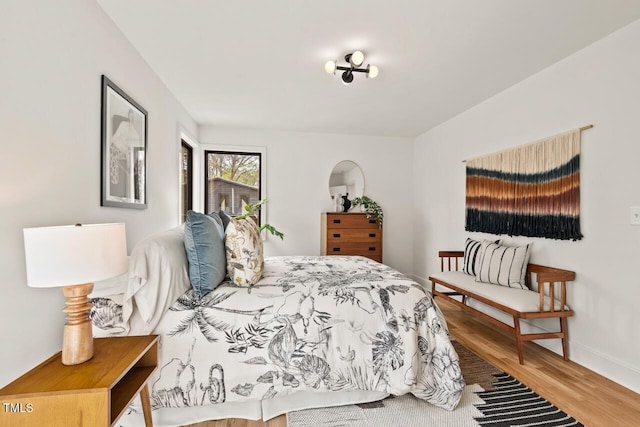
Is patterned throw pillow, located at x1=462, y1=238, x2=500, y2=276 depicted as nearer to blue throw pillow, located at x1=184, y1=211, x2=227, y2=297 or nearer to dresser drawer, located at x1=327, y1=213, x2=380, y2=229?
dresser drawer, located at x1=327, y1=213, x2=380, y2=229

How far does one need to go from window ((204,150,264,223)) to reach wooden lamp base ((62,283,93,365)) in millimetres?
3382

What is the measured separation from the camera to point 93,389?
103 centimetres

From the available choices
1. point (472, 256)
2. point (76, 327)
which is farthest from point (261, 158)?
point (76, 327)

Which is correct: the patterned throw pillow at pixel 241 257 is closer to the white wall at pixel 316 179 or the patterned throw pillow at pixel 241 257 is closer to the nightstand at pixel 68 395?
the nightstand at pixel 68 395

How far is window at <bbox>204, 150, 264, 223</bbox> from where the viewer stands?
15.0 ft

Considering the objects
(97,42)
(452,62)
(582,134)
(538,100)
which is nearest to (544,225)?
(582,134)

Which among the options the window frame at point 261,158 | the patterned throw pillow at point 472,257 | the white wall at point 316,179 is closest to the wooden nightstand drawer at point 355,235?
the white wall at point 316,179

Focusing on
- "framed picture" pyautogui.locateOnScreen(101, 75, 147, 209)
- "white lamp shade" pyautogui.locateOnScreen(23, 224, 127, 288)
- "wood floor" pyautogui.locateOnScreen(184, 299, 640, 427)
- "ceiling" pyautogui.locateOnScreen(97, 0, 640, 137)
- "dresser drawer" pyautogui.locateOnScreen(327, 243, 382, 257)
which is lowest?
"wood floor" pyautogui.locateOnScreen(184, 299, 640, 427)

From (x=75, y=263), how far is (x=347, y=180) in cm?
409

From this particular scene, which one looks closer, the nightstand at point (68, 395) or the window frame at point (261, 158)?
the nightstand at point (68, 395)

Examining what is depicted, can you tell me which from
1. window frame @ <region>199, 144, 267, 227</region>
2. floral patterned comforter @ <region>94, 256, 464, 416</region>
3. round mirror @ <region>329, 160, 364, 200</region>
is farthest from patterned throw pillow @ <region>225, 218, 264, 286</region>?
round mirror @ <region>329, 160, 364, 200</region>

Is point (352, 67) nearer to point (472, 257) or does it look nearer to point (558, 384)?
point (472, 257)

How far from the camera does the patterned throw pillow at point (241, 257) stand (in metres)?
1.93

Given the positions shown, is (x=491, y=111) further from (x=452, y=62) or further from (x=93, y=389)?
(x=93, y=389)
